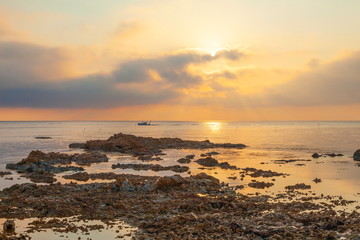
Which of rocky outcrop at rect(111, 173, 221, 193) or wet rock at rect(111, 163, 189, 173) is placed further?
wet rock at rect(111, 163, 189, 173)

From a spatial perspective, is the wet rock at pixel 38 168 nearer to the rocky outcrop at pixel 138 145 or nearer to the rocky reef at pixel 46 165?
the rocky reef at pixel 46 165

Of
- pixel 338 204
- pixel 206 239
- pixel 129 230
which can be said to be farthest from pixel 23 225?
pixel 338 204

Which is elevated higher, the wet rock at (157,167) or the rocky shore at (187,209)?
the rocky shore at (187,209)

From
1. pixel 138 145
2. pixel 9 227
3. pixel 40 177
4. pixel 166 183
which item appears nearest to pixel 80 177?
pixel 40 177

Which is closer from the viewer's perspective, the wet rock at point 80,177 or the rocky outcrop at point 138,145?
the wet rock at point 80,177

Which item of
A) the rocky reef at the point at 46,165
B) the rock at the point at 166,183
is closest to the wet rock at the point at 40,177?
the rocky reef at the point at 46,165

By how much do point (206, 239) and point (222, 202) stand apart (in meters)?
7.45

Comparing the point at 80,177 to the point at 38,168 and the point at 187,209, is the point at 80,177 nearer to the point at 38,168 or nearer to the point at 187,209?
the point at 38,168

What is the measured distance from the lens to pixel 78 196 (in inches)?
1005

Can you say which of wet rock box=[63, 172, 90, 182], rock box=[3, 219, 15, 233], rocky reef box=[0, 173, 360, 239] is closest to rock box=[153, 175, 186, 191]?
rocky reef box=[0, 173, 360, 239]

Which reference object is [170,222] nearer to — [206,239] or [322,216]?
[206,239]

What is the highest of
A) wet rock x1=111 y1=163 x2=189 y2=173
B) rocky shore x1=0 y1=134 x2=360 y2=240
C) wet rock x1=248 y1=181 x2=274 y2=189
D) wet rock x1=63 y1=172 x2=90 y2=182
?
rocky shore x1=0 y1=134 x2=360 y2=240

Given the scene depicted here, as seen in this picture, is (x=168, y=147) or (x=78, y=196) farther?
(x=168, y=147)

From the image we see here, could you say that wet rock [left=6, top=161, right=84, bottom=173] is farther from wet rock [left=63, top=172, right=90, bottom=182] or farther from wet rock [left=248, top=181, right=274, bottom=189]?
wet rock [left=248, top=181, right=274, bottom=189]
